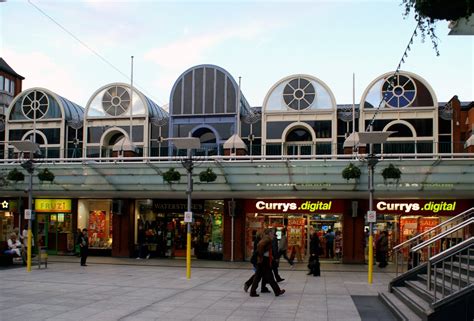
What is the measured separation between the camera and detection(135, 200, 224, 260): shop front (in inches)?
1094

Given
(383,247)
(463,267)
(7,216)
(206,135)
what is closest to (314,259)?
(383,247)

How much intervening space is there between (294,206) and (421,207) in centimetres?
596

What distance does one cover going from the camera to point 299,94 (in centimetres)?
2938

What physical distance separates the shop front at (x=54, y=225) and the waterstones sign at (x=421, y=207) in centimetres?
1656

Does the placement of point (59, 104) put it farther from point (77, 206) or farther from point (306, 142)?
point (306, 142)

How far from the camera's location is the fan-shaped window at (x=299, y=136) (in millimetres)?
29594

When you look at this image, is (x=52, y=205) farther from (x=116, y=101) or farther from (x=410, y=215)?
(x=410, y=215)

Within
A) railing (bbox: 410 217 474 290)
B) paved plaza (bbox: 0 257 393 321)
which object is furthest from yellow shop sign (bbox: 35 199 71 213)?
railing (bbox: 410 217 474 290)

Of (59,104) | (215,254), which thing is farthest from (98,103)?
(215,254)

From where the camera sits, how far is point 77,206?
97.5 ft

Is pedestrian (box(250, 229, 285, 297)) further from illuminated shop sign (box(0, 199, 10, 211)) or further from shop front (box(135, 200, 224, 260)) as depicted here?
illuminated shop sign (box(0, 199, 10, 211))

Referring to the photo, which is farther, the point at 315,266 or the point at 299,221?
the point at 299,221

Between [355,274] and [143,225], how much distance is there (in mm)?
12183

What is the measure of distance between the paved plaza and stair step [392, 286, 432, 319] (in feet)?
1.93
